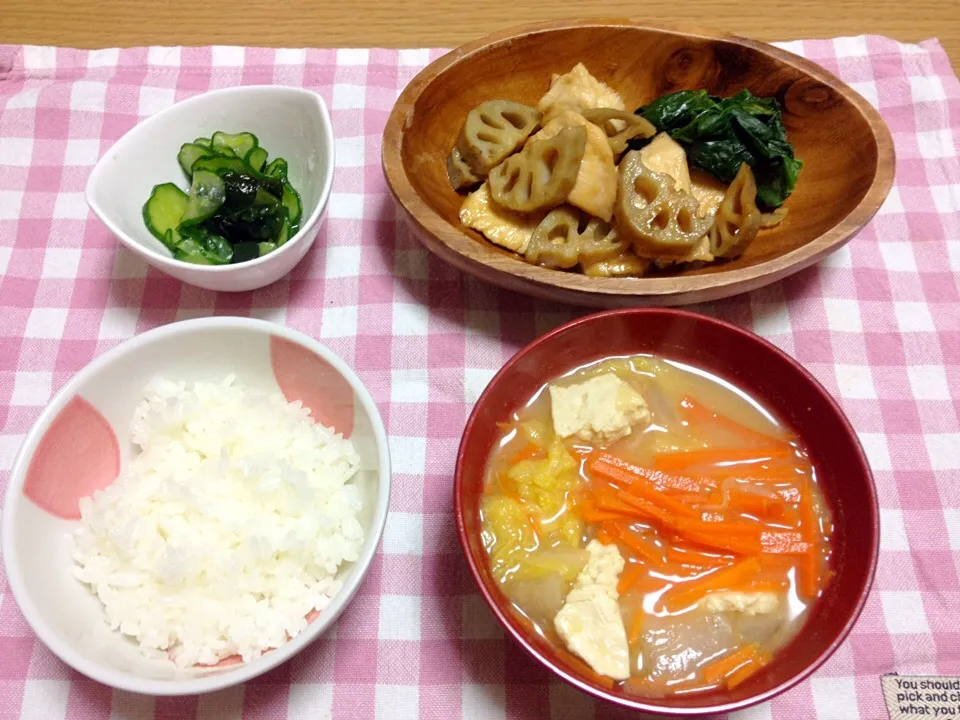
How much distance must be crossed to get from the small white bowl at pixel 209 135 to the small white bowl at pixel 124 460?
0.21 metres

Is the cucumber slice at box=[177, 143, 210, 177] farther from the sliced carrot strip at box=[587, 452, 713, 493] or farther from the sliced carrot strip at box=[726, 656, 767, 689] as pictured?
the sliced carrot strip at box=[726, 656, 767, 689]

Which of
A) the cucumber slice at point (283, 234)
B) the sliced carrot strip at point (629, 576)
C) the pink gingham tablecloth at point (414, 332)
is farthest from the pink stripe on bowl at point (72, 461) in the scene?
the sliced carrot strip at point (629, 576)

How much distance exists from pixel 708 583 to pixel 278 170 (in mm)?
1459

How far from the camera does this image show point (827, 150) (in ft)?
6.24

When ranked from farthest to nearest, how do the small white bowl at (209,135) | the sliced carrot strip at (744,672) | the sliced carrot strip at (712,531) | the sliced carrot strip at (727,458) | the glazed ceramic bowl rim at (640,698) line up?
1. the small white bowl at (209,135)
2. the sliced carrot strip at (727,458)
3. the sliced carrot strip at (712,531)
4. the sliced carrot strip at (744,672)
5. the glazed ceramic bowl rim at (640,698)

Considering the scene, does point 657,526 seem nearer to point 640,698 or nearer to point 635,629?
point 635,629

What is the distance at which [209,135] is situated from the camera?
1920mm

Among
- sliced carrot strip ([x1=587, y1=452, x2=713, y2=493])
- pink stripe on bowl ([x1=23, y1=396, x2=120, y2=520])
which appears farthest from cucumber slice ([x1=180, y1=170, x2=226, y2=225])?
sliced carrot strip ([x1=587, y1=452, x2=713, y2=493])

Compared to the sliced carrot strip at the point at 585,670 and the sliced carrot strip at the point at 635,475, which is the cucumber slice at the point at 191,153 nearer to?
the sliced carrot strip at the point at 635,475

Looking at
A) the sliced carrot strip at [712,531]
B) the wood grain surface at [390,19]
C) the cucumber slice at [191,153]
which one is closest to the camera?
the sliced carrot strip at [712,531]

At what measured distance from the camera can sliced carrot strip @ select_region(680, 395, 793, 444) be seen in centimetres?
154

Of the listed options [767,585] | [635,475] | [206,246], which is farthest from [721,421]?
[206,246]

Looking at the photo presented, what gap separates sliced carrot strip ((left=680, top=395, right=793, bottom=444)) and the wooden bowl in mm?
238

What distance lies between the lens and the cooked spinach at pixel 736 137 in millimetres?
1831
